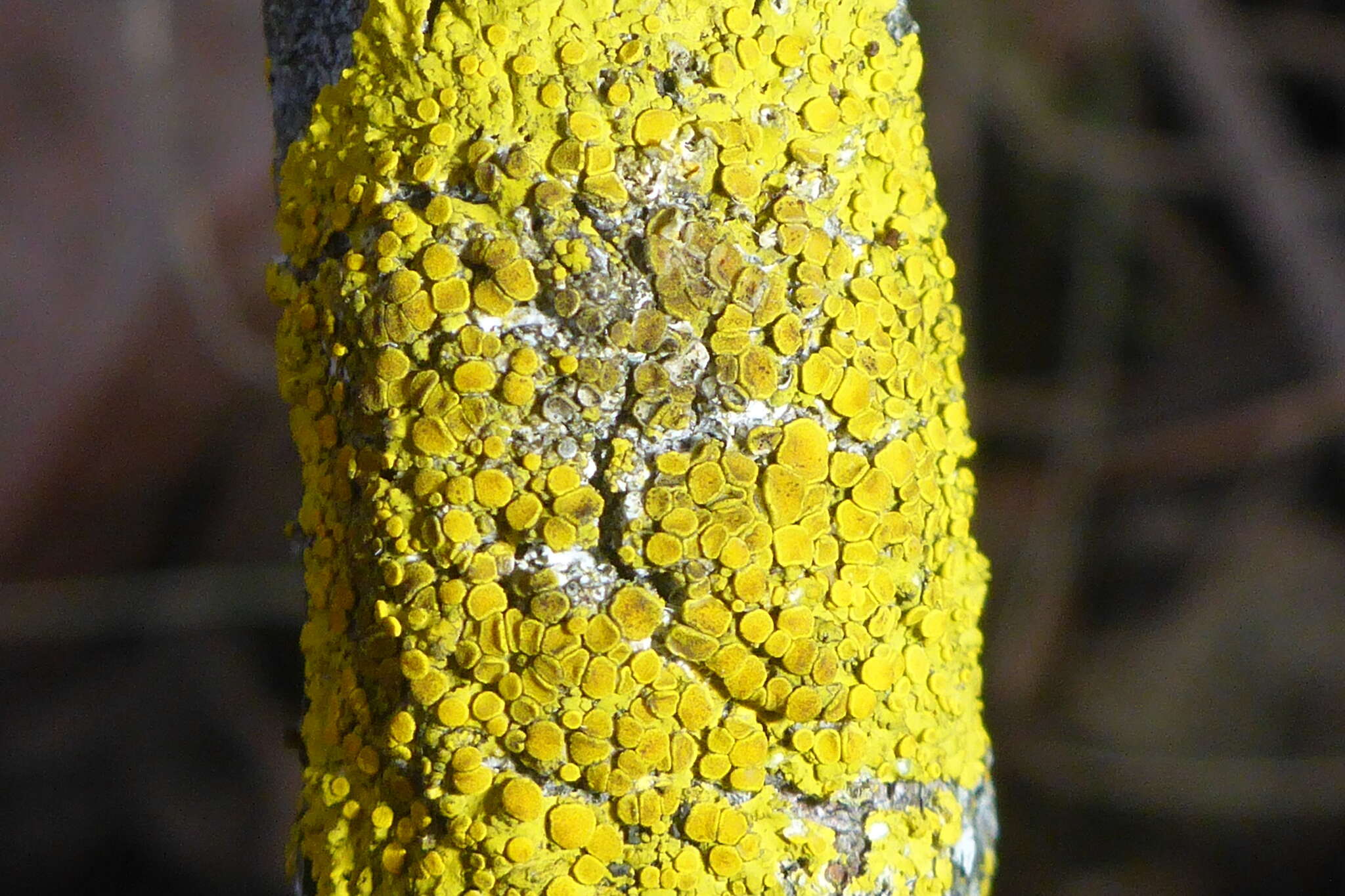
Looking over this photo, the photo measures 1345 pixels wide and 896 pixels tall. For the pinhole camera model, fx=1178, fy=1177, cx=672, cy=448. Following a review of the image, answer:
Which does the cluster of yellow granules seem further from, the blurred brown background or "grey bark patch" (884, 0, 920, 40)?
the blurred brown background

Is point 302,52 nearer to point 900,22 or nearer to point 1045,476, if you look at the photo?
point 900,22

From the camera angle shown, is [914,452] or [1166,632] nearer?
[914,452]

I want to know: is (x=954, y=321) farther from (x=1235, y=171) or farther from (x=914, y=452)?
(x=1235, y=171)

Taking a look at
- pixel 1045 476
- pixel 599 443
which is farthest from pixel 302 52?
pixel 1045 476

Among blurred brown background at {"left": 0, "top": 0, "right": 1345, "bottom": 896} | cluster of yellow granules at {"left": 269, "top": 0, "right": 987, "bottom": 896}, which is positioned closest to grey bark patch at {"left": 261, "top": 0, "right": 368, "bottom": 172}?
cluster of yellow granules at {"left": 269, "top": 0, "right": 987, "bottom": 896}

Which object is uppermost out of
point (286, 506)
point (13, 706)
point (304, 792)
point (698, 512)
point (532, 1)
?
point (532, 1)

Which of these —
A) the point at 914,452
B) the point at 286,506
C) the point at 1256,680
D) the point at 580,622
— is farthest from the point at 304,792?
the point at 1256,680
